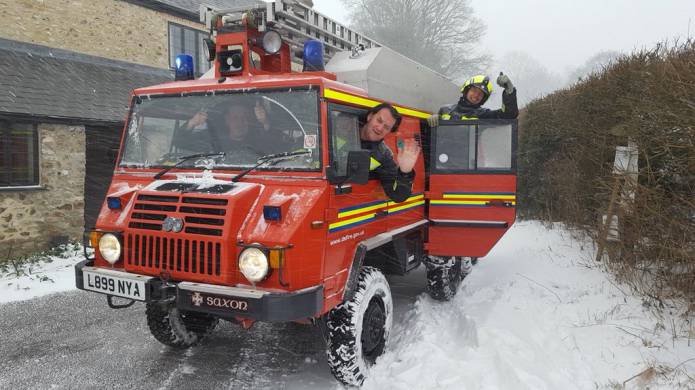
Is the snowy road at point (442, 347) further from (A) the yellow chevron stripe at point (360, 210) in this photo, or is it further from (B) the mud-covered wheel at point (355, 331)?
(A) the yellow chevron stripe at point (360, 210)

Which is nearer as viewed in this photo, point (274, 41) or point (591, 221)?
point (274, 41)

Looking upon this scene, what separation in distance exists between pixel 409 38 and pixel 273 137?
2881cm

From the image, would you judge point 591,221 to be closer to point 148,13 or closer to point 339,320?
point 339,320

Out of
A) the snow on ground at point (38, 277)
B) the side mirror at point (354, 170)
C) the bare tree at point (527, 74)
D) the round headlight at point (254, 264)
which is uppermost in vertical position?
the bare tree at point (527, 74)

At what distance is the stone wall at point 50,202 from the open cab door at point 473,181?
782 centimetres

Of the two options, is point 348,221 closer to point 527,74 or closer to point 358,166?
point 358,166

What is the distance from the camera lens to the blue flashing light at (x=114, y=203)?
12.3 feet

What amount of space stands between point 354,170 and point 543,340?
7.59 feet

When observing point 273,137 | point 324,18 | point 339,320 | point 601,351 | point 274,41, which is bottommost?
point 601,351

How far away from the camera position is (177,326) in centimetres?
450

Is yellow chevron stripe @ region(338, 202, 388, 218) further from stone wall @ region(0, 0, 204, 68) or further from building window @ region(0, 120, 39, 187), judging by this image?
stone wall @ region(0, 0, 204, 68)

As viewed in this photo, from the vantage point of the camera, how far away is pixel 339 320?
3688 millimetres

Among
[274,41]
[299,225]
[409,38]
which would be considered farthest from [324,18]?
[409,38]

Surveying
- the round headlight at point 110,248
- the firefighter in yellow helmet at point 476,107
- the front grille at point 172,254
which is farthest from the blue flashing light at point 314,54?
the round headlight at point 110,248
